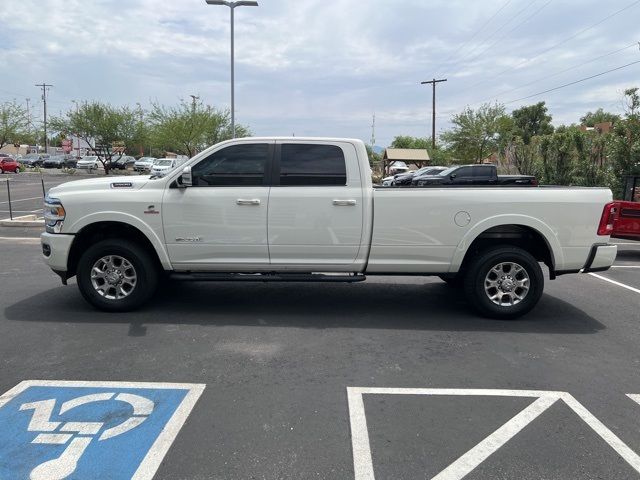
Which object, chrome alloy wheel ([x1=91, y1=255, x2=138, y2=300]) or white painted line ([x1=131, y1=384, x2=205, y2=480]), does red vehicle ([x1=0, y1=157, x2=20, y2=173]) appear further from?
white painted line ([x1=131, y1=384, x2=205, y2=480])

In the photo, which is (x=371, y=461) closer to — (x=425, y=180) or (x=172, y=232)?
(x=172, y=232)

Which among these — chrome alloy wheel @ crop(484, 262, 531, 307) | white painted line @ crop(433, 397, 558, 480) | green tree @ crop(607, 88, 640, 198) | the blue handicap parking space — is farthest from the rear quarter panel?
green tree @ crop(607, 88, 640, 198)

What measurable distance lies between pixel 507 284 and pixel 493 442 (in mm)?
2864

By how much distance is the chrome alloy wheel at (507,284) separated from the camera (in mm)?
5891

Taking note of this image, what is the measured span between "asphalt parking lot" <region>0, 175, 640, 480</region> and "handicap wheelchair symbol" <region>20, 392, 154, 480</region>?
172mm

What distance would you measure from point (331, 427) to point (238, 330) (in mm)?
2210

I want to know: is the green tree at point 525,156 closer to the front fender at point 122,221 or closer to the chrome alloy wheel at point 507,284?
the chrome alloy wheel at point 507,284

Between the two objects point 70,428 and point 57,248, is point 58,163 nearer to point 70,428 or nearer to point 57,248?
point 57,248

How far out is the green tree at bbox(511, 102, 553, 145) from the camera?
6725 cm

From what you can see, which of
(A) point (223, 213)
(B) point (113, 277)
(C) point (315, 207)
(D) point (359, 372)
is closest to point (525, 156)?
(C) point (315, 207)

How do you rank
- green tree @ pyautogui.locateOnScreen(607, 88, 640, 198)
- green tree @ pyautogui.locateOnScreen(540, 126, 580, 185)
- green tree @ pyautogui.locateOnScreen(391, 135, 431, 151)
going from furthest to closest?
green tree @ pyautogui.locateOnScreen(391, 135, 431, 151), green tree @ pyautogui.locateOnScreen(540, 126, 580, 185), green tree @ pyautogui.locateOnScreen(607, 88, 640, 198)

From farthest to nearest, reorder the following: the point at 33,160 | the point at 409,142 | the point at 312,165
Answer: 1. the point at 409,142
2. the point at 33,160
3. the point at 312,165

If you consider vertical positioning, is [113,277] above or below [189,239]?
below

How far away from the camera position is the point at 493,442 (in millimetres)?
3355
